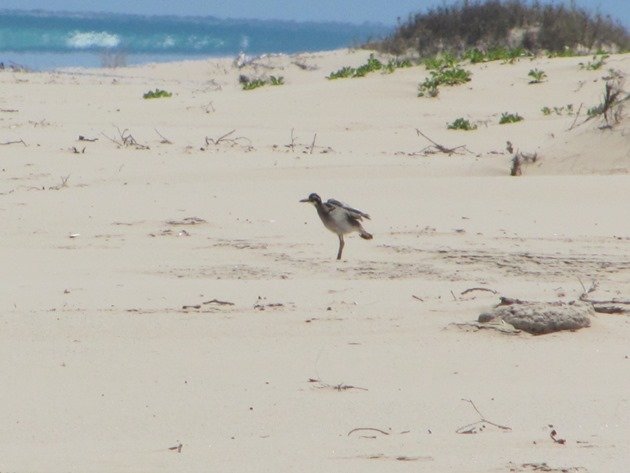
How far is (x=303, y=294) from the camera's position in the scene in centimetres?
693

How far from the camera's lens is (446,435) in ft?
15.3

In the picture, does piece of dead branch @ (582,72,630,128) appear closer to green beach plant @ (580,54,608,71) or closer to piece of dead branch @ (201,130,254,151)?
piece of dead branch @ (201,130,254,151)

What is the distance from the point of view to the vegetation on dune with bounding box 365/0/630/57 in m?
22.0

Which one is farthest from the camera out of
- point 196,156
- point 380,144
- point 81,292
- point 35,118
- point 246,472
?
point 35,118

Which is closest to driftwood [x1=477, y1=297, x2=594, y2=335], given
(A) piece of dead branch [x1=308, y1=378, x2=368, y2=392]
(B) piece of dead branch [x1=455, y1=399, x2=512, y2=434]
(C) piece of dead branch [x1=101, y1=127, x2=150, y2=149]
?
(A) piece of dead branch [x1=308, y1=378, x2=368, y2=392]

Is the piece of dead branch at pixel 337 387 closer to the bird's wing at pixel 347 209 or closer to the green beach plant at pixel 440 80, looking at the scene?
the bird's wing at pixel 347 209

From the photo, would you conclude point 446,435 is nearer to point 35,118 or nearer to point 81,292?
point 81,292

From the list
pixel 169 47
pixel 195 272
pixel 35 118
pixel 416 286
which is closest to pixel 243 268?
pixel 195 272

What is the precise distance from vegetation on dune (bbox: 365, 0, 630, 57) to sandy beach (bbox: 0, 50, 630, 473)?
7.14 metres

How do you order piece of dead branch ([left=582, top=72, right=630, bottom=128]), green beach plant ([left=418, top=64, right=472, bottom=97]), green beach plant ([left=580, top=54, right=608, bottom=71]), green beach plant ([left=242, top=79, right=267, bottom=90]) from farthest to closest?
green beach plant ([left=242, top=79, right=267, bottom=90]) < green beach plant ([left=418, top=64, right=472, bottom=97]) < green beach plant ([left=580, top=54, right=608, bottom=71]) < piece of dead branch ([left=582, top=72, right=630, bottom=128])

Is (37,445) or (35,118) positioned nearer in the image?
(37,445)

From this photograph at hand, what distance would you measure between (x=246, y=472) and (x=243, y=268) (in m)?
3.54

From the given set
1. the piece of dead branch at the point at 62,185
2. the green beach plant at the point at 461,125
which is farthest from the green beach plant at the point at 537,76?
the piece of dead branch at the point at 62,185

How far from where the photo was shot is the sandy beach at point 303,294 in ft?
15.2
